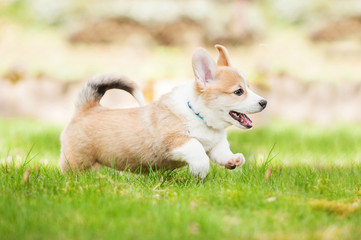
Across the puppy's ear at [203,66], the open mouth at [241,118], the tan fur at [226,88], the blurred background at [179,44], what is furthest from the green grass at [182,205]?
the blurred background at [179,44]

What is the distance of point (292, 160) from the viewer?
4.31 meters

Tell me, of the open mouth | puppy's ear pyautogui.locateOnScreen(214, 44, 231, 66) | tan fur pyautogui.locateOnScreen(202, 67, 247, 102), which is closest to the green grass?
the open mouth

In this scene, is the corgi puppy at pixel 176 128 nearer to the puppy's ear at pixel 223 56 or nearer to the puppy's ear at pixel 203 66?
the puppy's ear at pixel 203 66

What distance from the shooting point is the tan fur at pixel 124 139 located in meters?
2.95

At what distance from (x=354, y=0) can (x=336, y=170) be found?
9.11 meters

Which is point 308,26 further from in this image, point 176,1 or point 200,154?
point 200,154

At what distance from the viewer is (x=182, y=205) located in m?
2.20

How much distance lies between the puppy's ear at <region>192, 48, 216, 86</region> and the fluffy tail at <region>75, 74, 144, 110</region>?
0.60 metres

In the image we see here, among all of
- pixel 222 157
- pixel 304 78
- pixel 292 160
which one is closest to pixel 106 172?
pixel 222 157

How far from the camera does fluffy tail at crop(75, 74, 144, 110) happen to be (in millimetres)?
3369

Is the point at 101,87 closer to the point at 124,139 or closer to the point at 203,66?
the point at 124,139

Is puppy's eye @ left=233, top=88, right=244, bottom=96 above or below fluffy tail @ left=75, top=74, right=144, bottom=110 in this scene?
below

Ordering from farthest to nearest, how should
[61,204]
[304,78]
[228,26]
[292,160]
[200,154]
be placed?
1. [228,26]
2. [304,78]
3. [292,160]
4. [200,154]
5. [61,204]

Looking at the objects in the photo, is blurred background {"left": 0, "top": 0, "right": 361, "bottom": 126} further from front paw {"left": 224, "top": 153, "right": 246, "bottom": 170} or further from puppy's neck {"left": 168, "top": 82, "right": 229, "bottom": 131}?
front paw {"left": 224, "top": 153, "right": 246, "bottom": 170}
